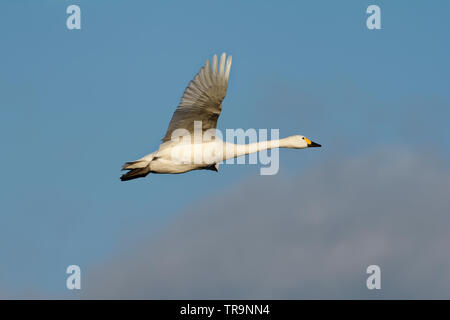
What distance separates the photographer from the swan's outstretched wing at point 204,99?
30.5m

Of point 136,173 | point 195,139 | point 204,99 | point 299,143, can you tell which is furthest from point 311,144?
point 136,173

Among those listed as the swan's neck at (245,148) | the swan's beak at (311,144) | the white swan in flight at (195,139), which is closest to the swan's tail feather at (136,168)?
the white swan in flight at (195,139)

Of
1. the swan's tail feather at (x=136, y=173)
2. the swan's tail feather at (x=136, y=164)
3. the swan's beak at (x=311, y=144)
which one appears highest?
the swan's beak at (x=311, y=144)

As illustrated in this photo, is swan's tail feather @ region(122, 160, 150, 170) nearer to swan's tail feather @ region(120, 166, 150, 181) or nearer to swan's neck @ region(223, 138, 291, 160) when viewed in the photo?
swan's tail feather @ region(120, 166, 150, 181)

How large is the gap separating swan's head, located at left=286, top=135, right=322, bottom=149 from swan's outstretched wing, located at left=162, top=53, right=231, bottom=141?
3.87 metres

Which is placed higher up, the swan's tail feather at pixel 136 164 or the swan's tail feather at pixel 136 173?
the swan's tail feather at pixel 136 164

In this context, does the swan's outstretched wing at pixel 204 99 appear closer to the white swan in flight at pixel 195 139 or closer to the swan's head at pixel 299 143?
the white swan in flight at pixel 195 139

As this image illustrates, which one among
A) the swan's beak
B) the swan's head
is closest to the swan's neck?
the swan's head

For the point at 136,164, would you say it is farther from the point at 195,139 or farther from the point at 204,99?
the point at 204,99

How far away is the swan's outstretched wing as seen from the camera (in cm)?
3045

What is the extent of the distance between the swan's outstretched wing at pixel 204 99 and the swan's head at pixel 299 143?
3872mm

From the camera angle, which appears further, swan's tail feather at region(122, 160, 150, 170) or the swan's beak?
the swan's beak
